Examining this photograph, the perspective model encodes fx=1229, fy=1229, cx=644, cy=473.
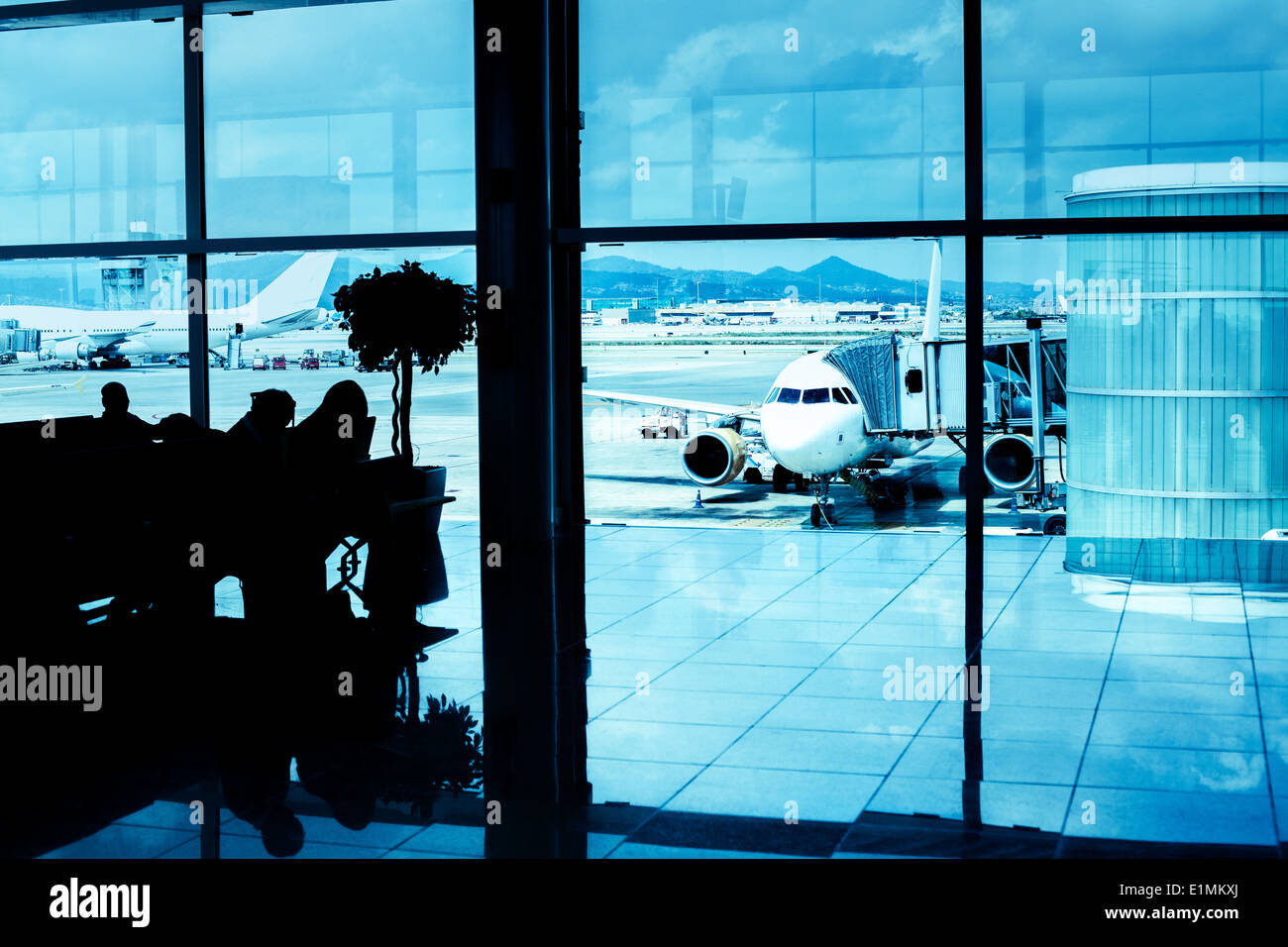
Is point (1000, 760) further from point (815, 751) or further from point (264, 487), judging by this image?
point (264, 487)

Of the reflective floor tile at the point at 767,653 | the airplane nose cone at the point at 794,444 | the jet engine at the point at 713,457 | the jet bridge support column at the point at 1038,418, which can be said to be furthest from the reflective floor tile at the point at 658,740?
the airplane nose cone at the point at 794,444

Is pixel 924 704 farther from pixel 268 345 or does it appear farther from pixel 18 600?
pixel 268 345

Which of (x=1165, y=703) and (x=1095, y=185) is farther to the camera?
(x=1095, y=185)

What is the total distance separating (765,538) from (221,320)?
12.7ft

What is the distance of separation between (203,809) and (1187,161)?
6369 millimetres

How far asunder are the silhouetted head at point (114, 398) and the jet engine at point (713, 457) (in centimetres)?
426

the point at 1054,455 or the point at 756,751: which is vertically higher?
the point at 1054,455

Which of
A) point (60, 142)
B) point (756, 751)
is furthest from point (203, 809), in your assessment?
point (60, 142)

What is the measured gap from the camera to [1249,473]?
23.6 feet

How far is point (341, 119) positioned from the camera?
26.7 feet

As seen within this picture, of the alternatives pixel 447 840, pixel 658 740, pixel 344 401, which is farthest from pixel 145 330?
pixel 447 840

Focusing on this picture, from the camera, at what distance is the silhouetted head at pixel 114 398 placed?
6186mm

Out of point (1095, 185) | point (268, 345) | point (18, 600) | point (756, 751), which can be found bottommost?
point (756, 751)

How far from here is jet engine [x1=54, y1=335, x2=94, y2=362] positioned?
8.58 metres
